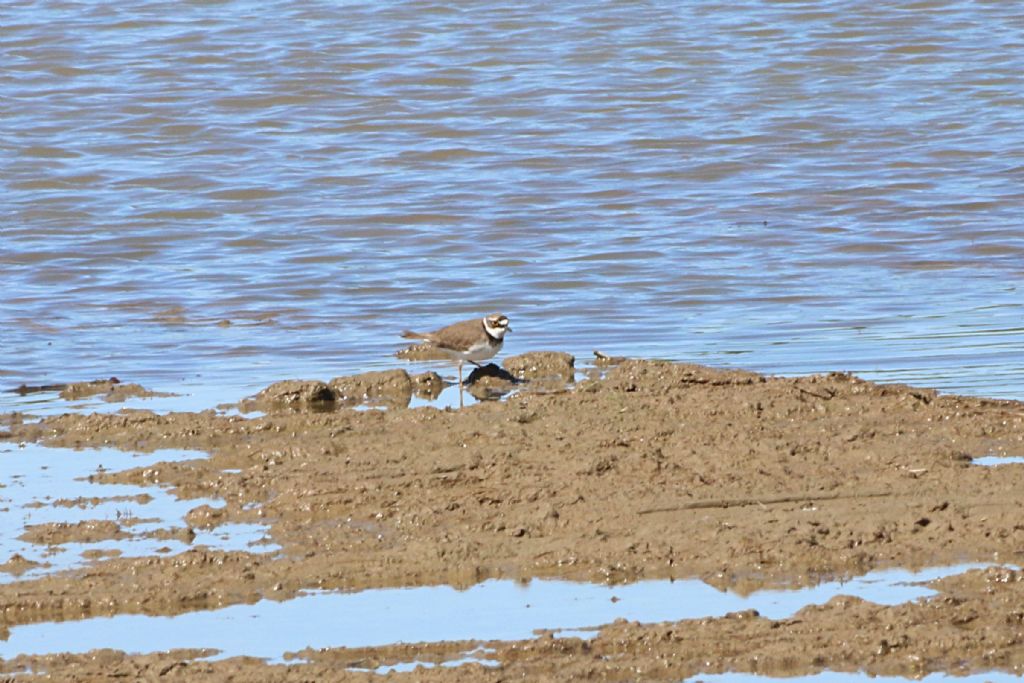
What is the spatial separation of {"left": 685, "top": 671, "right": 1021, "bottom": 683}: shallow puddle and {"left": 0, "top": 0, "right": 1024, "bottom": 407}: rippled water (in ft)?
14.4

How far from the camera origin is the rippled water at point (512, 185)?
38.7ft

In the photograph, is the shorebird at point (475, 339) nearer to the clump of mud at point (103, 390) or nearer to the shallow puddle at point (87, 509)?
the clump of mud at point (103, 390)

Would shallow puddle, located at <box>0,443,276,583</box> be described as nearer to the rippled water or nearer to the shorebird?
the rippled water

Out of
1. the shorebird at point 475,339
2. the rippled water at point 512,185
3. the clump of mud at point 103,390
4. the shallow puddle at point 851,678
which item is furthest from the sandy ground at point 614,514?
the rippled water at point 512,185

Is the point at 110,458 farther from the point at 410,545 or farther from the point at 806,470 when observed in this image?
the point at 806,470

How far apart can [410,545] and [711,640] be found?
152 cm

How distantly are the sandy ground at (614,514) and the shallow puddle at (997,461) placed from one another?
71 millimetres

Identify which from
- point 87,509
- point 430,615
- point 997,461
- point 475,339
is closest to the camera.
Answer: point 430,615

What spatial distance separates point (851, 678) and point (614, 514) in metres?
1.75

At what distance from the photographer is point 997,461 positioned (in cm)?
767

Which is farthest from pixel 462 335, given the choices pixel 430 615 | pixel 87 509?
pixel 430 615

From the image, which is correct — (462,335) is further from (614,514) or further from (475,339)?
(614,514)

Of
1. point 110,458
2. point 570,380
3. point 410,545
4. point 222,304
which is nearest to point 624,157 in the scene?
point 222,304

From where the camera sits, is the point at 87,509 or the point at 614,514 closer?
the point at 614,514
